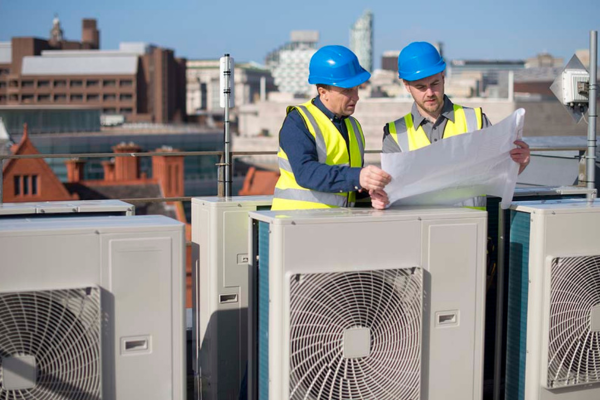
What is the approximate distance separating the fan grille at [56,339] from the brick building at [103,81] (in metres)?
103

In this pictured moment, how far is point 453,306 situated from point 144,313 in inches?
47.5

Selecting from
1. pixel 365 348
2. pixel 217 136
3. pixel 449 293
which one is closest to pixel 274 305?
pixel 365 348

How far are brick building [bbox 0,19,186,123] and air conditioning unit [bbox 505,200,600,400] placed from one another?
10254cm

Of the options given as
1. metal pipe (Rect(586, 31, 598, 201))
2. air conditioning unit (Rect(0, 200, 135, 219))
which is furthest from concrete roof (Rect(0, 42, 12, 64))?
air conditioning unit (Rect(0, 200, 135, 219))

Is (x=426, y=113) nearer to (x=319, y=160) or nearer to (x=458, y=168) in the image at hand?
(x=458, y=168)

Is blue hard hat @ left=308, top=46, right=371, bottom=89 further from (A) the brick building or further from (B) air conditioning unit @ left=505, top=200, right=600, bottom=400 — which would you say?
(A) the brick building

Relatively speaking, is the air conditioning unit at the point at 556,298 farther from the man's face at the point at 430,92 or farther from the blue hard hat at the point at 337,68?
the blue hard hat at the point at 337,68

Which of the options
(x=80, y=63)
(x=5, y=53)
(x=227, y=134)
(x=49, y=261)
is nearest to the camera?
(x=49, y=261)

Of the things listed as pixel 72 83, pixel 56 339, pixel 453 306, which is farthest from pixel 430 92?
pixel 72 83

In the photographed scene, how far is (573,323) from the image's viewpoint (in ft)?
12.1

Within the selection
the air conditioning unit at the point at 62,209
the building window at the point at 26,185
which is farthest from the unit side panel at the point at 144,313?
the building window at the point at 26,185

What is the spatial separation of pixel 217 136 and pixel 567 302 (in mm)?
79239

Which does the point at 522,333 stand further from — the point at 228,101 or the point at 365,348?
the point at 228,101

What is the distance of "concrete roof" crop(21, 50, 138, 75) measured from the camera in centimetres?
10762
